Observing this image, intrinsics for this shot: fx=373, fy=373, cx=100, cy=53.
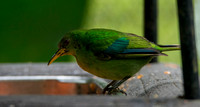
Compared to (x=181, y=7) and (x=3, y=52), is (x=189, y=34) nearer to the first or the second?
(x=181, y=7)

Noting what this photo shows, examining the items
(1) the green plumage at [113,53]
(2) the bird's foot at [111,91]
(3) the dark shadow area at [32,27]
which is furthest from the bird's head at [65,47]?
(3) the dark shadow area at [32,27]

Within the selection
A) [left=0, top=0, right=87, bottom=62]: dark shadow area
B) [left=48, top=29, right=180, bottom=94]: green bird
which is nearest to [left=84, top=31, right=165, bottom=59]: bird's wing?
[left=48, top=29, right=180, bottom=94]: green bird

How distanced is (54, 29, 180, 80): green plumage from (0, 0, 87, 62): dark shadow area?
3995 mm

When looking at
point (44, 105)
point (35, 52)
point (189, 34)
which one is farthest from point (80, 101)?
point (35, 52)

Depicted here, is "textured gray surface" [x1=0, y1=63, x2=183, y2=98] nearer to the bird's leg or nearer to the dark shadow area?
the bird's leg

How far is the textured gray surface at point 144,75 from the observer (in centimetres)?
256

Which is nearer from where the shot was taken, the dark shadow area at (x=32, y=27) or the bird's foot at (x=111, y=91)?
the bird's foot at (x=111, y=91)

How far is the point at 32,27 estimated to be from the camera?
7117 mm

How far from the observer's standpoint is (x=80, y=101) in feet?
5.95

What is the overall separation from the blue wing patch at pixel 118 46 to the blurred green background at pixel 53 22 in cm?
409

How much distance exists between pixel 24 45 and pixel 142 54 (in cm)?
465

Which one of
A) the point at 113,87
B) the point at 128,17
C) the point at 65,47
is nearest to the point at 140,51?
the point at 113,87

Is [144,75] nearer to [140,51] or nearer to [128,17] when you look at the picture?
[140,51]

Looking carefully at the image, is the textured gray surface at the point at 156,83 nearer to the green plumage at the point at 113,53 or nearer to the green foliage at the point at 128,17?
the green plumage at the point at 113,53
